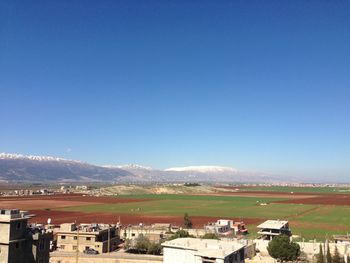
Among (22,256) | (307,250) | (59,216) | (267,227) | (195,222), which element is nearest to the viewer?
(22,256)

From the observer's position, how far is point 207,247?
132 ft

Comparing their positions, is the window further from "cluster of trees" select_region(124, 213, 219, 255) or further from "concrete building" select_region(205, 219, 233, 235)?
"concrete building" select_region(205, 219, 233, 235)

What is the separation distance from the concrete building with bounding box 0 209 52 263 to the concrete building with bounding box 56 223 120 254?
19565 mm

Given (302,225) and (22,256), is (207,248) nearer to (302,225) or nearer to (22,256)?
(22,256)

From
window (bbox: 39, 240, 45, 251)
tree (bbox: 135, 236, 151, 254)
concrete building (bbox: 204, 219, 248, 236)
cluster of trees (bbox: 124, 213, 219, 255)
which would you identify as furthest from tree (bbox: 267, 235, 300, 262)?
window (bbox: 39, 240, 45, 251)

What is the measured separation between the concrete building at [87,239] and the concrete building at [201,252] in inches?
905

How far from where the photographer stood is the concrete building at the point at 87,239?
61.7m

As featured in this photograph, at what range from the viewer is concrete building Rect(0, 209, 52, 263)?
37.3 meters

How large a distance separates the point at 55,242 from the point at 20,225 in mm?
26175

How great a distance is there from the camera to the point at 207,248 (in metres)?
39.3

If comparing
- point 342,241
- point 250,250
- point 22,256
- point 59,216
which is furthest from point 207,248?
point 59,216

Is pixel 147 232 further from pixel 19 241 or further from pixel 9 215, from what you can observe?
pixel 9 215

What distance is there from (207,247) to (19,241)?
59.6 ft

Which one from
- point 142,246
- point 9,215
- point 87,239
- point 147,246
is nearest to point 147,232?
point 142,246
